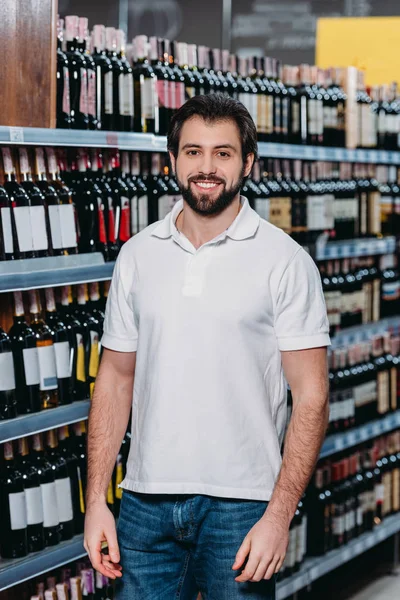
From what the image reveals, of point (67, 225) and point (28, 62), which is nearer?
point (28, 62)

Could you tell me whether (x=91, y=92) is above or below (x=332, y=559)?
above

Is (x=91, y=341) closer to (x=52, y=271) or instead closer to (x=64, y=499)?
(x=52, y=271)

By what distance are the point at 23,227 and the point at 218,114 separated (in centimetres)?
106

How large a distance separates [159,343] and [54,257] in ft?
3.43

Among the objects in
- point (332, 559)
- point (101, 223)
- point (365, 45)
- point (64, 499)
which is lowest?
point (332, 559)

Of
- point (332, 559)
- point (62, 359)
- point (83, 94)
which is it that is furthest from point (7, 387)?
point (332, 559)

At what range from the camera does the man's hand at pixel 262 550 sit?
218 centimetres

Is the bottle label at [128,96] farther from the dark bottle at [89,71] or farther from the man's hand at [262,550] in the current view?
the man's hand at [262,550]

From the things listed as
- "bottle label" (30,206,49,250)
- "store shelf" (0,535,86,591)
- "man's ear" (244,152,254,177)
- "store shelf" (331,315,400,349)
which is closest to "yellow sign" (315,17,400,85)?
"store shelf" (331,315,400,349)

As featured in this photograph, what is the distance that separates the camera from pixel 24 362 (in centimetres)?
327

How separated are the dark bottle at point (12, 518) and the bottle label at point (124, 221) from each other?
3.12 ft

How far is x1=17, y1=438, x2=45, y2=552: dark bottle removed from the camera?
3301 millimetres

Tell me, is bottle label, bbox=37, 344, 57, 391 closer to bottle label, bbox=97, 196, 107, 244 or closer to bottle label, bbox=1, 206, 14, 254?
bottle label, bbox=1, 206, 14, 254

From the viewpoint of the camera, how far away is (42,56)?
3344mm
